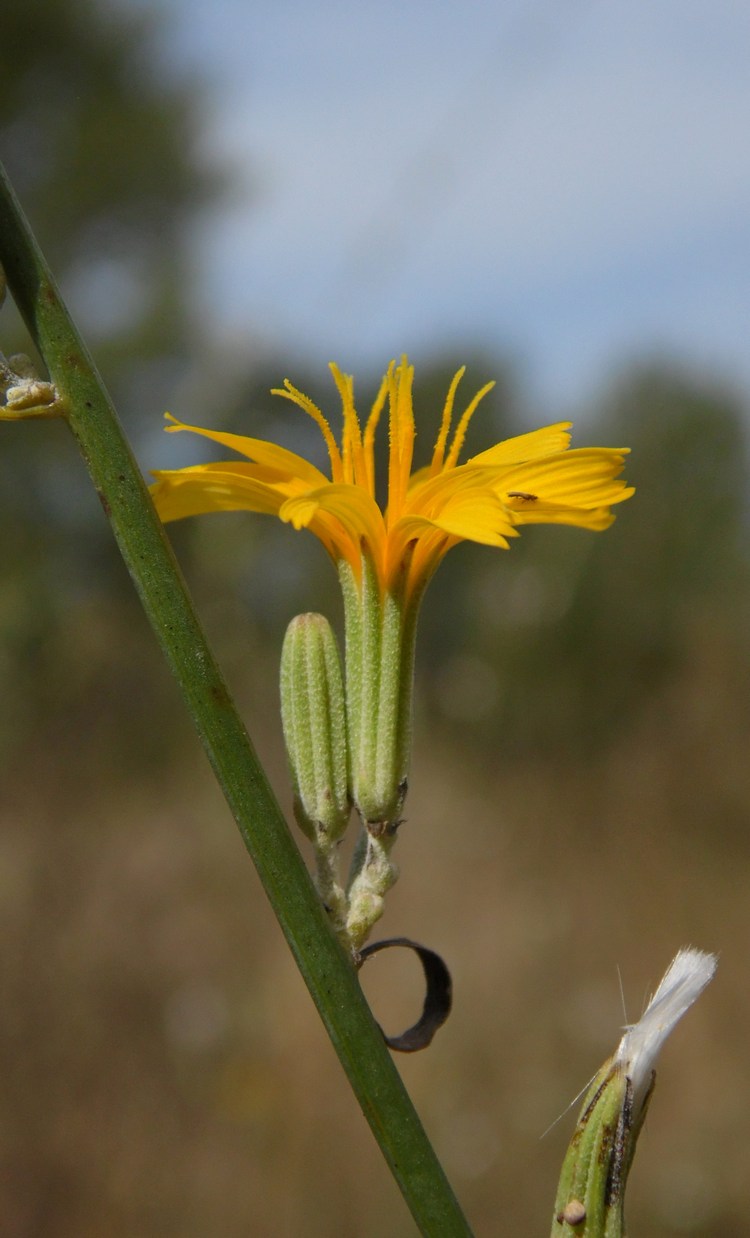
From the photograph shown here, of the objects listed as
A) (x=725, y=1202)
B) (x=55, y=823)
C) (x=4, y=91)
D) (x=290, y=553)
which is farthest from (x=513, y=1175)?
(x=4, y=91)

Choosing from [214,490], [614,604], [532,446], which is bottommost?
[614,604]

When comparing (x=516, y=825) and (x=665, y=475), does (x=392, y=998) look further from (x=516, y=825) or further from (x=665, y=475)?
(x=665, y=475)

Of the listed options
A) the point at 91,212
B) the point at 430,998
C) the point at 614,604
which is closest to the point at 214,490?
the point at 430,998

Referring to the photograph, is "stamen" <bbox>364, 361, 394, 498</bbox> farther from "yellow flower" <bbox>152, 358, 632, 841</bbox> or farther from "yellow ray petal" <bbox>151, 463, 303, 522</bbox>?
"yellow ray petal" <bbox>151, 463, 303, 522</bbox>

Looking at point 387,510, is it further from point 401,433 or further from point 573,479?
point 573,479

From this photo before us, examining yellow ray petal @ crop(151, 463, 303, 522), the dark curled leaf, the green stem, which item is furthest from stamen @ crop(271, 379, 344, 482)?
the dark curled leaf

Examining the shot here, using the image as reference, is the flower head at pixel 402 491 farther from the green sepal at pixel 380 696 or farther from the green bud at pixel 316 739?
the green bud at pixel 316 739

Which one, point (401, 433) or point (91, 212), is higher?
point (401, 433)
